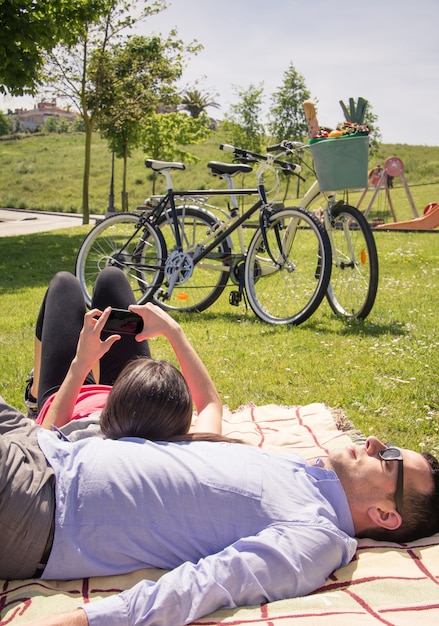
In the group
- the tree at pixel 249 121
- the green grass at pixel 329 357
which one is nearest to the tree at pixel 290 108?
the tree at pixel 249 121

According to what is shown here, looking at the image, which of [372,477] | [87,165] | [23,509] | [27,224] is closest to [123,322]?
[23,509]

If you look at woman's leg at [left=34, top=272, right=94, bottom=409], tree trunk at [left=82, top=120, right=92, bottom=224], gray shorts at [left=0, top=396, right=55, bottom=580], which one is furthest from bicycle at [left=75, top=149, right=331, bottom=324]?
tree trunk at [left=82, top=120, right=92, bottom=224]

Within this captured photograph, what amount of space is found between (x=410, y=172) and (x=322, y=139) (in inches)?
1350

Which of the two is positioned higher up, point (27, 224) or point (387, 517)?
point (27, 224)

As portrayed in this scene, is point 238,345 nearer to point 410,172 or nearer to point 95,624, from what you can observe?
point 95,624

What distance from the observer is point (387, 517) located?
2322mm

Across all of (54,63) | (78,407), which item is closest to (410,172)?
(54,63)

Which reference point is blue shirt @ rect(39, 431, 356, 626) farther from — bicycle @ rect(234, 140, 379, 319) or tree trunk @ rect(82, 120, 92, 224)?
tree trunk @ rect(82, 120, 92, 224)

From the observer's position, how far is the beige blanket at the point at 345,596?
1.93 m

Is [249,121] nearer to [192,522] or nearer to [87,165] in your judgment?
[87,165]

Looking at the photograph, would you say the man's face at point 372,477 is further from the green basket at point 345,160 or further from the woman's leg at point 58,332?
the green basket at point 345,160

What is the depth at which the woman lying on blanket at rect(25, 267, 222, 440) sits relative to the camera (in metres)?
2.33

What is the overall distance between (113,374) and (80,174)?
175 ft

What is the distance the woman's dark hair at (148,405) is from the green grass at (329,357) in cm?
177
